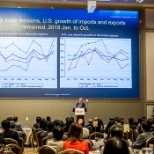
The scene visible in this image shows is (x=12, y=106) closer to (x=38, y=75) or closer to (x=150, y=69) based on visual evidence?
(x=38, y=75)

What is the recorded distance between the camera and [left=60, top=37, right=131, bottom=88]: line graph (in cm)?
Result: 1317

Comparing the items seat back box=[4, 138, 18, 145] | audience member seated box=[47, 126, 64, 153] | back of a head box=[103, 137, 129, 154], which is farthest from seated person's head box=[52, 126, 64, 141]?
back of a head box=[103, 137, 129, 154]

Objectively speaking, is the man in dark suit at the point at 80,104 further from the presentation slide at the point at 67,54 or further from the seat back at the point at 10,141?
the seat back at the point at 10,141

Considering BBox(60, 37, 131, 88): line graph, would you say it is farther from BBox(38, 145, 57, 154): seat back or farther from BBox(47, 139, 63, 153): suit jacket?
BBox(38, 145, 57, 154): seat back

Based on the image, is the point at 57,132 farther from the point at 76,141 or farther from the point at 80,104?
the point at 80,104

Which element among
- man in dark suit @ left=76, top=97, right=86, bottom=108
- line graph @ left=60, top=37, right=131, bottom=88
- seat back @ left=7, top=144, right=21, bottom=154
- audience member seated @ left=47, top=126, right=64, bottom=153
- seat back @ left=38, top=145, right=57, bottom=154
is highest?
line graph @ left=60, top=37, right=131, bottom=88

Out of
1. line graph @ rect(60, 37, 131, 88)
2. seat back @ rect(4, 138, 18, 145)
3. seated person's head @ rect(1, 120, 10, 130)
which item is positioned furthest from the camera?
line graph @ rect(60, 37, 131, 88)

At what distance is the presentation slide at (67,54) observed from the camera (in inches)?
511

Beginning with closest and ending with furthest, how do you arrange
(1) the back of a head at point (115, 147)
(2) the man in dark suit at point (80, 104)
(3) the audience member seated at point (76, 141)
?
1. (1) the back of a head at point (115, 147)
2. (3) the audience member seated at point (76, 141)
3. (2) the man in dark suit at point (80, 104)

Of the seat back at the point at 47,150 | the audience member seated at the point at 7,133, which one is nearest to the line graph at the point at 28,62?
the audience member seated at the point at 7,133

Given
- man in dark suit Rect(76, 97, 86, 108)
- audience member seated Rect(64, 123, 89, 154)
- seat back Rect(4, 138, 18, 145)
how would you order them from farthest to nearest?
man in dark suit Rect(76, 97, 86, 108)
seat back Rect(4, 138, 18, 145)
audience member seated Rect(64, 123, 89, 154)

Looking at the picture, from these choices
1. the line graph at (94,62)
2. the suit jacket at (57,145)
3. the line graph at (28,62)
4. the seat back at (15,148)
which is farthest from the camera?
the line graph at (94,62)

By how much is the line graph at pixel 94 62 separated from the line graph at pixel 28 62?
1.36ft

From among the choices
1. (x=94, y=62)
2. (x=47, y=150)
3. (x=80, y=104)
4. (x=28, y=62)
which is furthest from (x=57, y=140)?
(x=94, y=62)
